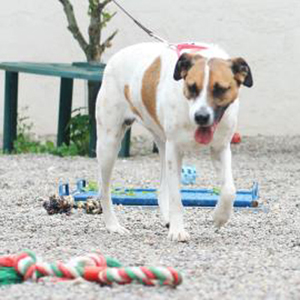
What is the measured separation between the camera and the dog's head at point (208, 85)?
512cm

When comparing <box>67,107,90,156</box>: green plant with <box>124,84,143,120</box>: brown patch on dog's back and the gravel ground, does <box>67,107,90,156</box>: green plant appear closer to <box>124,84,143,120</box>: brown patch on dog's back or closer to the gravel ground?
the gravel ground

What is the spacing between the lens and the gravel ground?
4141mm

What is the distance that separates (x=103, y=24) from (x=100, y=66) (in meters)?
0.49

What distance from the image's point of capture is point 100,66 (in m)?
10.5

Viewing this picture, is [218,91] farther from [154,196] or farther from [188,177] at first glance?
[188,177]

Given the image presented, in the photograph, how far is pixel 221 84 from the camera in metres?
5.15

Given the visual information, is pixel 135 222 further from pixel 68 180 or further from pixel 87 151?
pixel 87 151

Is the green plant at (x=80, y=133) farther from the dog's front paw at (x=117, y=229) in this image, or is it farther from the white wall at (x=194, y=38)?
the dog's front paw at (x=117, y=229)

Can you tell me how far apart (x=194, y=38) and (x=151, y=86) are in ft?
20.5

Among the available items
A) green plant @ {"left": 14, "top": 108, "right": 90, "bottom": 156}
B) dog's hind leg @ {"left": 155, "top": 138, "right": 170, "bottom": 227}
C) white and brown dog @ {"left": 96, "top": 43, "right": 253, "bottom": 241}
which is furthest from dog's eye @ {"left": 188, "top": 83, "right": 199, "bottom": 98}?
green plant @ {"left": 14, "top": 108, "right": 90, "bottom": 156}

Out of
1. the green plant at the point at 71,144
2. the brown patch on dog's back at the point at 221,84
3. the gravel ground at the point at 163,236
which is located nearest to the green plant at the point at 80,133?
the green plant at the point at 71,144

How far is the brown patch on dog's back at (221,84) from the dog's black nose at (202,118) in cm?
11

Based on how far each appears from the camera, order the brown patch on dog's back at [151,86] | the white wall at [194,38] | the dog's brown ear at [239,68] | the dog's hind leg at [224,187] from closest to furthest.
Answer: the dog's brown ear at [239,68] < the dog's hind leg at [224,187] < the brown patch on dog's back at [151,86] < the white wall at [194,38]

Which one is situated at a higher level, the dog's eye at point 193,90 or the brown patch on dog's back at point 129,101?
the dog's eye at point 193,90
